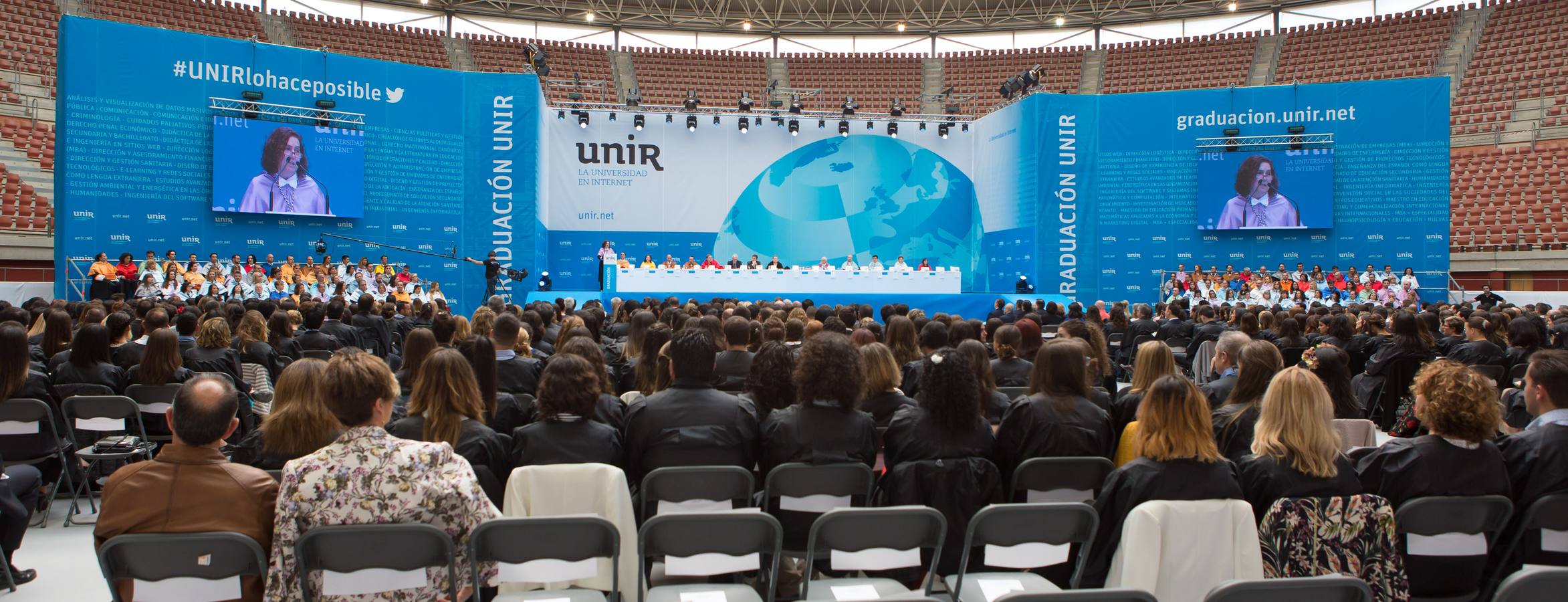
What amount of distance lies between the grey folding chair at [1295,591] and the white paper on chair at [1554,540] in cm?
156

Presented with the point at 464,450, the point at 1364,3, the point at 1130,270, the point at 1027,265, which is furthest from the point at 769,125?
the point at 464,450

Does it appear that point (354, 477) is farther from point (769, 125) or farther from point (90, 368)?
point (769, 125)

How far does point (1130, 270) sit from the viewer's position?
19359 mm

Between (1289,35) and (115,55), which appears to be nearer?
(115,55)

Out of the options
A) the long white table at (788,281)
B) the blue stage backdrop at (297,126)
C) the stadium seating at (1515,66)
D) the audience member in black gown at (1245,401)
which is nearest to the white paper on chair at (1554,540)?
the audience member in black gown at (1245,401)

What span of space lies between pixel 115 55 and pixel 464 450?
15654 mm

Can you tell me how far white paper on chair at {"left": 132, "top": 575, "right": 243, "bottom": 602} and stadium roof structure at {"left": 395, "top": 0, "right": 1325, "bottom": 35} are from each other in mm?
26038

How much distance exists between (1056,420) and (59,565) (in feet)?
14.9

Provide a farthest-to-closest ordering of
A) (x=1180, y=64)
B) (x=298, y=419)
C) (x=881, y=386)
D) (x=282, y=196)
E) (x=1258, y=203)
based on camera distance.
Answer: (x=1180, y=64) < (x=1258, y=203) < (x=282, y=196) < (x=881, y=386) < (x=298, y=419)

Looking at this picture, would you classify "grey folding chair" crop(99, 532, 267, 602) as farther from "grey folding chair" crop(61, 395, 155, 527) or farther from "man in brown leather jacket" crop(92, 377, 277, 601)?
"grey folding chair" crop(61, 395, 155, 527)

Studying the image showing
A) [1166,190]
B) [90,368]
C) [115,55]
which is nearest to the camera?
[90,368]

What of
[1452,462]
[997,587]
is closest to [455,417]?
[997,587]

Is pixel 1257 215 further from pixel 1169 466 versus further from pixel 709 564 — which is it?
pixel 709 564

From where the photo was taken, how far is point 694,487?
3250mm
